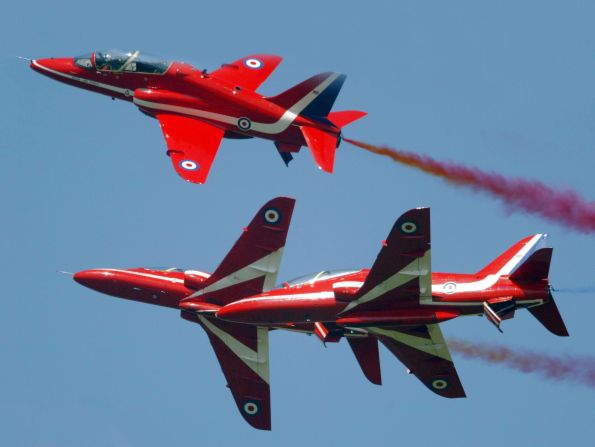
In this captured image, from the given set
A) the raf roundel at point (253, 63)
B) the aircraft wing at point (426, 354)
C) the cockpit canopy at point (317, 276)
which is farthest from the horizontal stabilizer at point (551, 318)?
the raf roundel at point (253, 63)

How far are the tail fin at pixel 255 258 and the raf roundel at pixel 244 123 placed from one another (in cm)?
484

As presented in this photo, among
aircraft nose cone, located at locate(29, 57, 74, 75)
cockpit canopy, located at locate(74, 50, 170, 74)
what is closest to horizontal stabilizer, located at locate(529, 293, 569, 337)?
cockpit canopy, located at locate(74, 50, 170, 74)

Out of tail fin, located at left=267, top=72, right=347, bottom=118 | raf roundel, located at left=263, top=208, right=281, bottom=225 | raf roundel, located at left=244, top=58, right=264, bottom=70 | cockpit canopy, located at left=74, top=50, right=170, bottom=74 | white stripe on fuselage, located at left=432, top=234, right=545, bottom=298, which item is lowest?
white stripe on fuselage, located at left=432, top=234, right=545, bottom=298

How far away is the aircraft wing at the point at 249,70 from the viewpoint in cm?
7010

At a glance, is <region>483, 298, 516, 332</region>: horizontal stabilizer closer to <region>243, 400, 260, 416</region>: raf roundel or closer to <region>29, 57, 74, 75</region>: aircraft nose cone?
<region>243, 400, 260, 416</region>: raf roundel

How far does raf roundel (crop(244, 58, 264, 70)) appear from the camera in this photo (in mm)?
71312

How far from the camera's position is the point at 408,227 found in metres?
58.1

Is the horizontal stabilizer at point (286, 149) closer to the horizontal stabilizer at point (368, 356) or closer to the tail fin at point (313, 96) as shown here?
the tail fin at point (313, 96)

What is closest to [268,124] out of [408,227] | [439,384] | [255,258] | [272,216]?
[272,216]

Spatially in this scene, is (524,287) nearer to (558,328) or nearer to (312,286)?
(558,328)

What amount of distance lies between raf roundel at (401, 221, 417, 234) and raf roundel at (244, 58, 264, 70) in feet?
50.9

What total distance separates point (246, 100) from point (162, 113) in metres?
3.23

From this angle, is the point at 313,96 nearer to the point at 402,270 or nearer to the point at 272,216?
the point at 272,216

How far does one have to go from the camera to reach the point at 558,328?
59562 mm
